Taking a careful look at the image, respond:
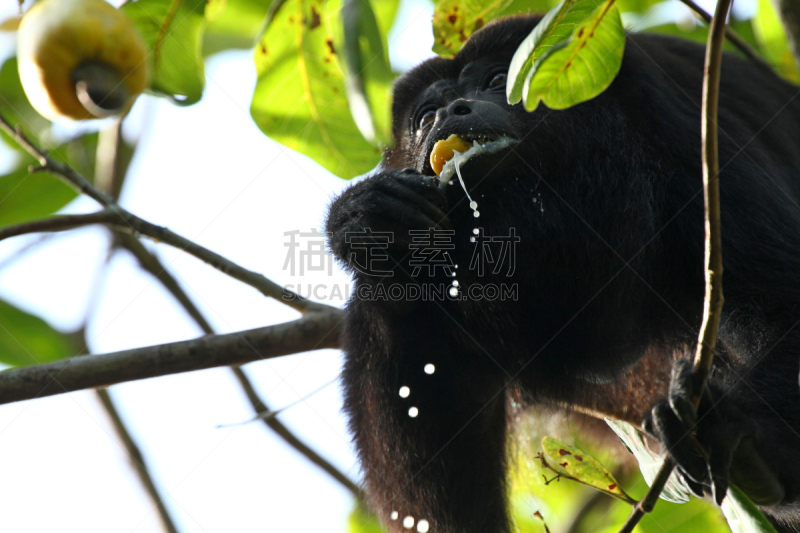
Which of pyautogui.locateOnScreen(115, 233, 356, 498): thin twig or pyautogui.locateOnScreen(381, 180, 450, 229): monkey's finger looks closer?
pyautogui.locateOnScreen(381, 180, 450, 229): monkey's finger

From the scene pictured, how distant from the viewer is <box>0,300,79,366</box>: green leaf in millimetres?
2568

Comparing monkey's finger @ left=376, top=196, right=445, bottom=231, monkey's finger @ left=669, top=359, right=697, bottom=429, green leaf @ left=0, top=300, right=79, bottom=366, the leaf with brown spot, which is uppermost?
the leaf with brown spot

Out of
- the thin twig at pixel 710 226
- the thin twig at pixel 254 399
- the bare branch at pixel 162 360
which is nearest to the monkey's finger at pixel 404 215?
the bare branch at pixel 162 360

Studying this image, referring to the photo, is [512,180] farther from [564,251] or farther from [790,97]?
[790,97]

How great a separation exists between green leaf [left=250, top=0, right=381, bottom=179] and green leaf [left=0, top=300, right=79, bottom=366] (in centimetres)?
110

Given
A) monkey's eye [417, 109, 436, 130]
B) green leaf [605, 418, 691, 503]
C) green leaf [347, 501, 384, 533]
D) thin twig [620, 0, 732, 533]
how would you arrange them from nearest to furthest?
thin twig [620, 0, 732, 533]
green leaf [605, 418, 691, 503]
monkey's eye [417, 109, 436, 130]
green leaf [347, 501, 384, 533]

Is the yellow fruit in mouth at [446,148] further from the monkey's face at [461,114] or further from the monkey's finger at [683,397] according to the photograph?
the monkey's finger at [683,397]

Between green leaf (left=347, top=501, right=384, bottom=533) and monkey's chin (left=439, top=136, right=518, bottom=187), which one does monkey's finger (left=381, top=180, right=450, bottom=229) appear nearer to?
monkey's chin (left=439, top=136, right=518, bottom=187)

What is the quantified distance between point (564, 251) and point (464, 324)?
1.35 feet

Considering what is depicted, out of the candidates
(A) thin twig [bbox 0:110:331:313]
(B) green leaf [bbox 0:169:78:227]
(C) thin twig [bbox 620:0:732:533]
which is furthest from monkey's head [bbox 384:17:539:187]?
(B) green leaf [bbox 0:169:78:227]

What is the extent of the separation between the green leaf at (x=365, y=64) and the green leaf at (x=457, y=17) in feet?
2.17

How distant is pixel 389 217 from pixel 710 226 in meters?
1.06

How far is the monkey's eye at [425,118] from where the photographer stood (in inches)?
109

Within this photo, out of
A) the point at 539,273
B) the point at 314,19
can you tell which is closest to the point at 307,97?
the point at 314,19
